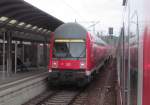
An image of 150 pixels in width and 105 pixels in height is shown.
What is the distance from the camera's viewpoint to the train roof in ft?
57.1

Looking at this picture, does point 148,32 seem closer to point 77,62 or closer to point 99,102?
point 99,102

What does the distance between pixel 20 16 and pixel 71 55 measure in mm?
3047

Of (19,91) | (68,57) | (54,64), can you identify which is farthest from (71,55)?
(19,91)

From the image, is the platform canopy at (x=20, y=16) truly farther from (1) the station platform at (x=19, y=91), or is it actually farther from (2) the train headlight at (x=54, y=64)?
(1) the station platform at (x=19, y=91)

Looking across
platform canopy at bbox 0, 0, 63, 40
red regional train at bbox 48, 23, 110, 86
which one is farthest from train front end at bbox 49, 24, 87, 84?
platform canopy at bbox 0, 0, 63, 40

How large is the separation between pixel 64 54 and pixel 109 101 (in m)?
3.66

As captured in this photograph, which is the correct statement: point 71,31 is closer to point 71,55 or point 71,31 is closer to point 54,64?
point 71,55

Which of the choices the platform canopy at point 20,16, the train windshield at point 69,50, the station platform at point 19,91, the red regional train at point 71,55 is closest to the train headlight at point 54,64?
the red regional train at point 71,55

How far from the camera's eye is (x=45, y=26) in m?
21.2

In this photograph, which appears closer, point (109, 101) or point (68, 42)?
point (109, 101)

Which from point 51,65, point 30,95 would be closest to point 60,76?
point 51,65

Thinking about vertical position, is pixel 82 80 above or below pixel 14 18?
below

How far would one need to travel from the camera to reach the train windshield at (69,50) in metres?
17.3

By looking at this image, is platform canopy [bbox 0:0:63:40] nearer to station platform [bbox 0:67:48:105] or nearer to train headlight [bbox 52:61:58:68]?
train headlight [bbox 52:61:58:68]
